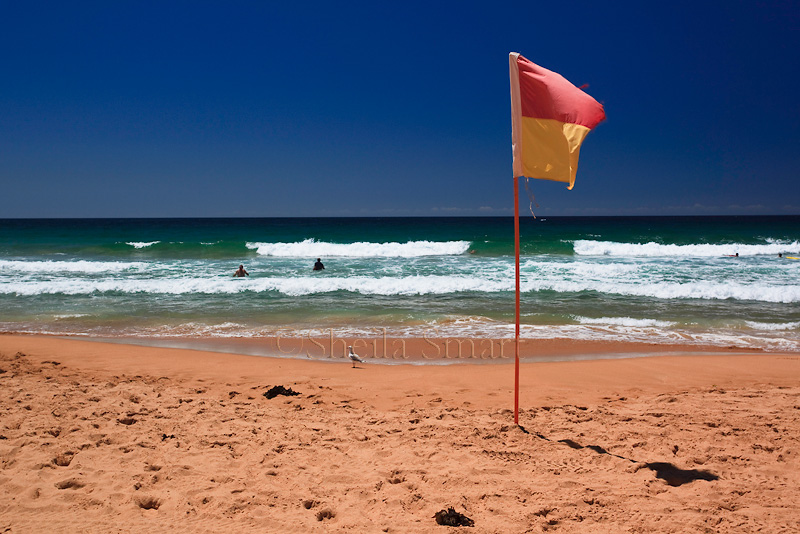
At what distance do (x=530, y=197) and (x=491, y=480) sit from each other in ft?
8.59

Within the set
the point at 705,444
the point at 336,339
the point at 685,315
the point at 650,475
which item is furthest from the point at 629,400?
the point at 685,315

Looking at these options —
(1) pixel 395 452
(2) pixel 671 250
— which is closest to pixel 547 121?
(1) pixel 395 452

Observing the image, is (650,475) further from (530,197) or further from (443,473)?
(530,197)

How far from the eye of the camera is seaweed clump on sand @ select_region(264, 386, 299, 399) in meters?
6.30

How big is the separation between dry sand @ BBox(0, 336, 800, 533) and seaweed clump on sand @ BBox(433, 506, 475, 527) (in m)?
0.07

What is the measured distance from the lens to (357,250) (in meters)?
35.3

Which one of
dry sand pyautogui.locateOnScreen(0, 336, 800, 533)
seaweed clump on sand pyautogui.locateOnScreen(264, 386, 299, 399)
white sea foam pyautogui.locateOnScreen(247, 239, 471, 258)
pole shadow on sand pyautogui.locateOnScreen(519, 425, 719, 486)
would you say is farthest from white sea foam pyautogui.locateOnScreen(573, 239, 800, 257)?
pole shadow on sand pyautogui.locateOnScreen(519, 425, 719, 486)

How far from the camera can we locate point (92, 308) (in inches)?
541

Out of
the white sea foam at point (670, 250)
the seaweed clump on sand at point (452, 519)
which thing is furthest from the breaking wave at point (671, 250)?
the seaweed clump on sand at point (452, 519)

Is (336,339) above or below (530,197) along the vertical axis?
below

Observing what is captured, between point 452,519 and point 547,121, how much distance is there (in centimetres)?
353

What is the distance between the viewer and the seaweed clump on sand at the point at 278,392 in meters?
6.30

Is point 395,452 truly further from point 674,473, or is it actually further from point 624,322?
point 624,322

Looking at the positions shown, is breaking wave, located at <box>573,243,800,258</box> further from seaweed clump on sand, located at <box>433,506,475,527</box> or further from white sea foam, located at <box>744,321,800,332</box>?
seaweed clump on sand, located at <box>433,506,475,527</box>
